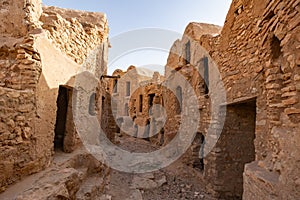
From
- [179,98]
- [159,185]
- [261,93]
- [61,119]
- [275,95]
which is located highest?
[179,98]

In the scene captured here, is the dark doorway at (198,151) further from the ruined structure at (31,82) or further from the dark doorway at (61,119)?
the dark doorway at (61,119)

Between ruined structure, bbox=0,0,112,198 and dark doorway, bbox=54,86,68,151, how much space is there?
198 mm

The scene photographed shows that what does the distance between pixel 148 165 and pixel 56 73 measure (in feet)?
18.3

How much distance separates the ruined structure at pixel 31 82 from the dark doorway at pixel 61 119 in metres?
0.20

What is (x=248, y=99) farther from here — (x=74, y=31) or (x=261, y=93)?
(x=74, y=31)

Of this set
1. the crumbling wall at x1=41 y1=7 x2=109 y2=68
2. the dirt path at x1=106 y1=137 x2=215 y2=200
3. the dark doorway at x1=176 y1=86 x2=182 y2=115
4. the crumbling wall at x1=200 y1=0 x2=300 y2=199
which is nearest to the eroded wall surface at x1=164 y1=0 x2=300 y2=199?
the crumbling wall at x1=200 y1=0 x2=300 y2=199

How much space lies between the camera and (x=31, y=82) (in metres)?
2.94

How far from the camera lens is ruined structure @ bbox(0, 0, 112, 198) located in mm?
2576

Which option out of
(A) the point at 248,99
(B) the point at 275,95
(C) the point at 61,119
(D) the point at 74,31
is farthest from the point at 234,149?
(D) the point at 74,31

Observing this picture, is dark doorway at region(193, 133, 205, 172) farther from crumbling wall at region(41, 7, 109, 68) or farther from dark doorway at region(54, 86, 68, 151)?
crumbling wall at region(41, 7, 109, 68)

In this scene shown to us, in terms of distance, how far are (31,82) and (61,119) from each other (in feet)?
7.16

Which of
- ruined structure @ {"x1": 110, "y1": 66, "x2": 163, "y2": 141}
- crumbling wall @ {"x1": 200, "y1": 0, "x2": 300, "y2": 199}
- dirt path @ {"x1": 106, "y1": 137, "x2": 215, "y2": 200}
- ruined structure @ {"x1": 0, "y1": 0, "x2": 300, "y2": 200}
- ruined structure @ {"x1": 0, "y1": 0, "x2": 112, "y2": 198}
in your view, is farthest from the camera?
ruined structure @ {"x1": 110, "y1": 66, "x2": 163, "y2": 141}

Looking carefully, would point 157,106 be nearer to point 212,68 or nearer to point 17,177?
point 212,68

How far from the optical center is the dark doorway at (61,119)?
4.77m
